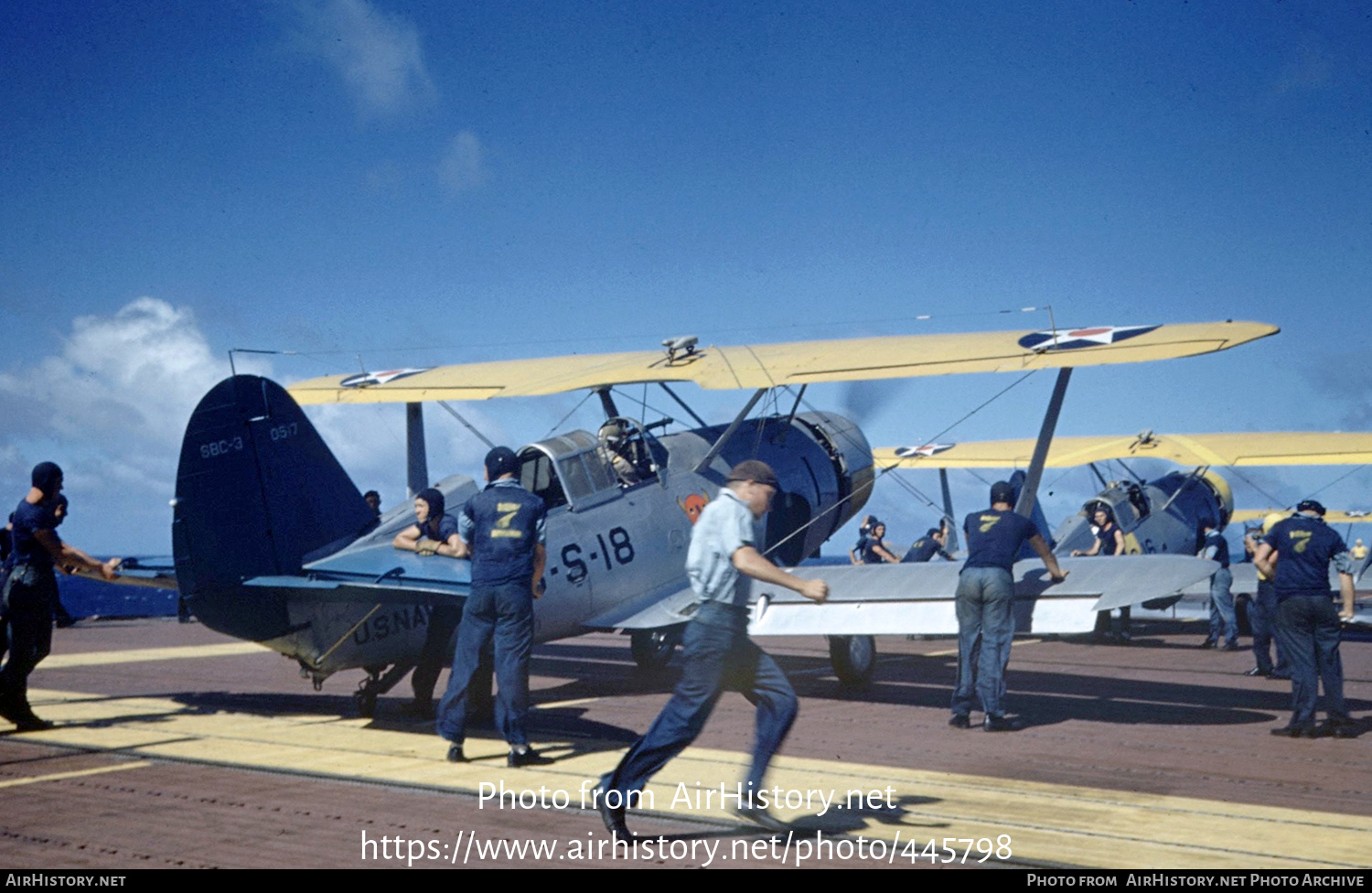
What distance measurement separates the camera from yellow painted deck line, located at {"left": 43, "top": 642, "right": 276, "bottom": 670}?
1415cm

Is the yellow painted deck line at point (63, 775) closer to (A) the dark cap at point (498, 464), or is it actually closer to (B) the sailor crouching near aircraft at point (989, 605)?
(A) the dark cap at point (498, 464)

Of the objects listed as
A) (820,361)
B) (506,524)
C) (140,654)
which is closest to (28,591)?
(506,524)

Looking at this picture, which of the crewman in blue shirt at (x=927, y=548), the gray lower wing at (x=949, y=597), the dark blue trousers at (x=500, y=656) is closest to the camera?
the dark blue trousers at (x=500, y=656)

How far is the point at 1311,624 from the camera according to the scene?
351 inches

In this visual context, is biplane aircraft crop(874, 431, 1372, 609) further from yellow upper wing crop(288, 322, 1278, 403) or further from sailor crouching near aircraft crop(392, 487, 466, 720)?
sailor crouching near aircraft crop(392, 487, 466, 720)

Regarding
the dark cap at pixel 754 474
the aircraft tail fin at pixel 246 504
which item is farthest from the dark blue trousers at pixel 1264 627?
the aircraft tail fin at pixel 246 504

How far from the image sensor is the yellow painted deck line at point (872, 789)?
5.21 meters

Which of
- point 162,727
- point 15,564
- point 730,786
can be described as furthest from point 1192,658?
point 15,564

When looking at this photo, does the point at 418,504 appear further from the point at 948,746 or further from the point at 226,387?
the point at 948,746

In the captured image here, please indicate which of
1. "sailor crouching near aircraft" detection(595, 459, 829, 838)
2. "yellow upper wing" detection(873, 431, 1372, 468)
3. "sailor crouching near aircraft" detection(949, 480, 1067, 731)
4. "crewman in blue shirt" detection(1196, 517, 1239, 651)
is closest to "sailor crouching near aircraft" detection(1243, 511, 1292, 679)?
"crewman in blue shirt" detection(1196, 517, 1239, 651)

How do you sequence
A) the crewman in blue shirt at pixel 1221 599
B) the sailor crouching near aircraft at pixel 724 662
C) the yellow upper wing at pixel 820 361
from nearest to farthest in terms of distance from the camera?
1. the sailor crouching near aircraft at pixel 724 662
2. the yellow upper wing at pixel 820 361
3. the crewman in blue shirt at pixel 1221 599

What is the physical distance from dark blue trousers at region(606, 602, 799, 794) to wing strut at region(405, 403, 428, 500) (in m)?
9.82

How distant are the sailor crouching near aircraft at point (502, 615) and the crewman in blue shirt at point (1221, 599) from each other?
12066 mm
